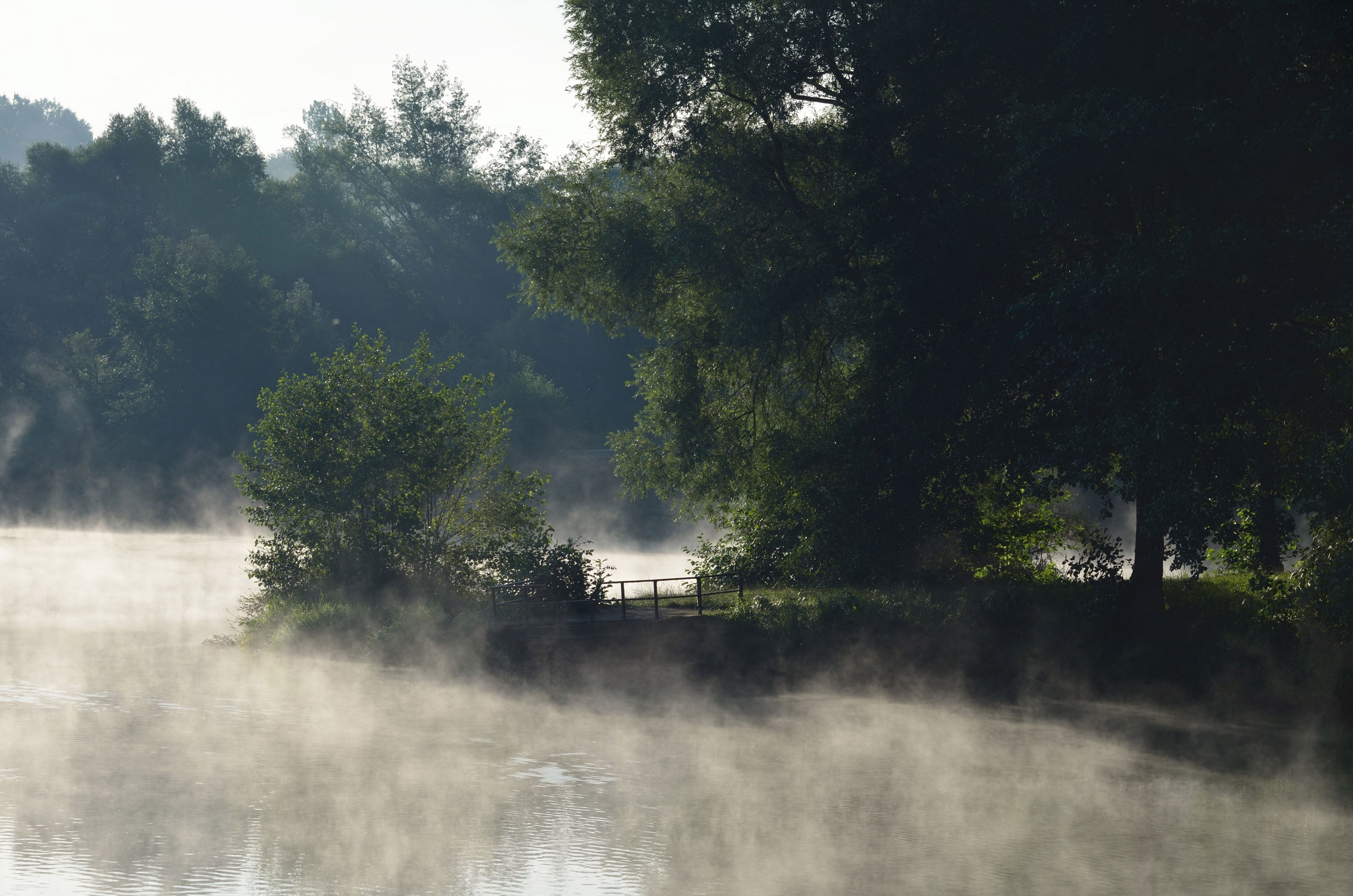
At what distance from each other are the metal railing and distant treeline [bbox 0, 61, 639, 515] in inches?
1782

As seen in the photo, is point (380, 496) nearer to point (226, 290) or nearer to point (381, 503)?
point (381, 503)

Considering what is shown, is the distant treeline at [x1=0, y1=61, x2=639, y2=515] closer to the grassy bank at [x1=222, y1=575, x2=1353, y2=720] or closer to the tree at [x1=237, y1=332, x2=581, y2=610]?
the tree at [x1=237, y1=332, x2=581, y2=610]

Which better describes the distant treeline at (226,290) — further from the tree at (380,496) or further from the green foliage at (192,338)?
the tree at (380,496)

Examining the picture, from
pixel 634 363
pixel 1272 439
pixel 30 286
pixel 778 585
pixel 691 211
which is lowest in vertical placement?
pixel 778 585

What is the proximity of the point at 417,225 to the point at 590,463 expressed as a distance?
2739cm

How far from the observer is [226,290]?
262ft

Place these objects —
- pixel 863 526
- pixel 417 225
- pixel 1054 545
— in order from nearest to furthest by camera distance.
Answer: pixel 863 526 < pixel 1054 545 < pixel 417 225

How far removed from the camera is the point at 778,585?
102 feet

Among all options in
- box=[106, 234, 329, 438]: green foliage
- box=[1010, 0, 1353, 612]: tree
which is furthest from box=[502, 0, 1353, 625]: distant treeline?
box=[106, 234, 329, 438]: green foliage

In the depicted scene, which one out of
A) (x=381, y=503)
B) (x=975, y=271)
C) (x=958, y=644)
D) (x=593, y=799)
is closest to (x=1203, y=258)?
(x=975, y=271)

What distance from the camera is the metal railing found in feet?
90.6

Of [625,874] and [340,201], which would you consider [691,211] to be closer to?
[625,874]

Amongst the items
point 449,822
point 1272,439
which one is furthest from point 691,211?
point 449,822

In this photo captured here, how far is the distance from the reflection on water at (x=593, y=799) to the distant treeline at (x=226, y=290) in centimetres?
4947
